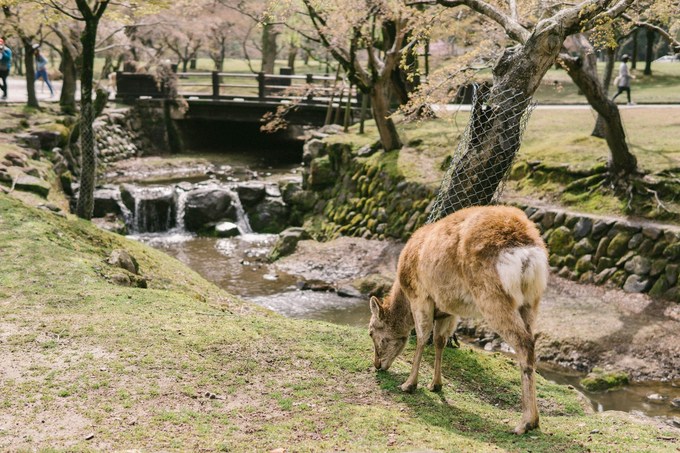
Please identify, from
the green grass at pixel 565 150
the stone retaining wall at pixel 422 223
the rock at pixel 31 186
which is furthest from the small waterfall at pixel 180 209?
the rock at pixel 31 186

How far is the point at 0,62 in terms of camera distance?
27.9 meters

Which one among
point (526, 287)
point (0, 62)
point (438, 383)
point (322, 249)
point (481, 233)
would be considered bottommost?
point (322, 249)

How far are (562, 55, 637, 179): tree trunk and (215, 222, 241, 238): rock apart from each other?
11.1 m

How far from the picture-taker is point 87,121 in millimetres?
15047

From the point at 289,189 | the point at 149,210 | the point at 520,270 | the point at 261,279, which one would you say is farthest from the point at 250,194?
the point at 520,270

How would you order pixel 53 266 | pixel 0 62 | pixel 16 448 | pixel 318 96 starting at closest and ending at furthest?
→ 1. pixel 16 448
2. pixel 53 266
3. pixel 0 62
4. pixel 318 96

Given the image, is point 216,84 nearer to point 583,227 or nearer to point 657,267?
point 583,227

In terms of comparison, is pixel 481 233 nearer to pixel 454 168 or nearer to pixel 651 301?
pixel 454 168

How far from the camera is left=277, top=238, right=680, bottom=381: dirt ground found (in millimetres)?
12711

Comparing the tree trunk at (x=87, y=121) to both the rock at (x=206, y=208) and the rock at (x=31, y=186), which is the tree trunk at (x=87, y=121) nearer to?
A: the rock at (x=31, y=186)

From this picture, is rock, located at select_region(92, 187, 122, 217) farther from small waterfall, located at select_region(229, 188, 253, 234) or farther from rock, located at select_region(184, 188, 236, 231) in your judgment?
small waterfall, located at select_region(229, 188, 253, 234)

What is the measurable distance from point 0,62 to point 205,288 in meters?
18.8

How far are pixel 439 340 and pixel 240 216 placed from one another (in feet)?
54.3

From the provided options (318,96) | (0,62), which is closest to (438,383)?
(318,96)
